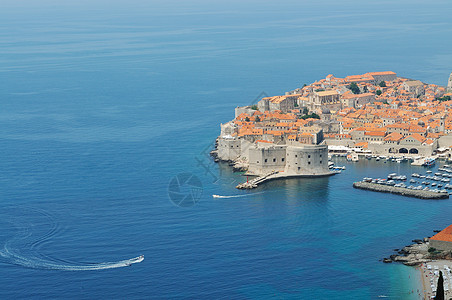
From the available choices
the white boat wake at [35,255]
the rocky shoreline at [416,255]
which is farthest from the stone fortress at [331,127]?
the white boat wake at [35,255]

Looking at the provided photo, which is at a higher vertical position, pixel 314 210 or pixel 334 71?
pixel 334 71

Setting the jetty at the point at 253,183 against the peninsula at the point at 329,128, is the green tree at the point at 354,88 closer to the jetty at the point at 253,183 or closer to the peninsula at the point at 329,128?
the peninsula at the point at 329,128

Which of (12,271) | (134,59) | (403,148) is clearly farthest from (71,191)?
(134,59)

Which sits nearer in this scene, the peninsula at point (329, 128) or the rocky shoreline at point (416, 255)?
the rocky shoreline at point (416, 255)

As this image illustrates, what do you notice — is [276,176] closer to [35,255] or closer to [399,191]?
[399,191]

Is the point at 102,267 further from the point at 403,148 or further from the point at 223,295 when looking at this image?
the point at 403,148

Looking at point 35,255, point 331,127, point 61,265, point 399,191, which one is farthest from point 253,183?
point 61,265

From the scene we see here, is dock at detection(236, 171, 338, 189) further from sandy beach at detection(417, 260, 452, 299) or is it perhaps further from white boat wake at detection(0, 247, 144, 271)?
sandy beach at detection(417, 260, 452, 299)
